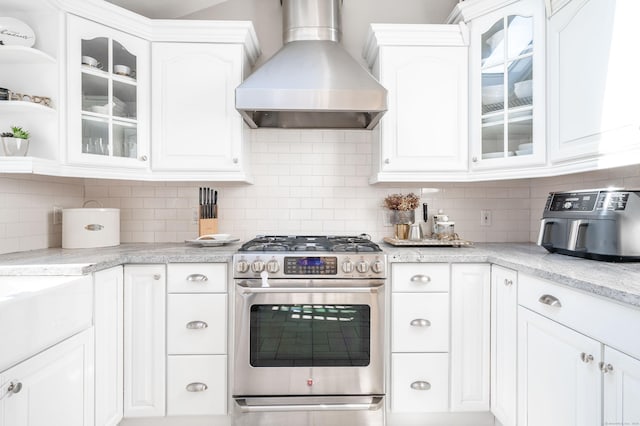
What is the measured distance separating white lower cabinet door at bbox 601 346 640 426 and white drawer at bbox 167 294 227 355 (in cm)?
159

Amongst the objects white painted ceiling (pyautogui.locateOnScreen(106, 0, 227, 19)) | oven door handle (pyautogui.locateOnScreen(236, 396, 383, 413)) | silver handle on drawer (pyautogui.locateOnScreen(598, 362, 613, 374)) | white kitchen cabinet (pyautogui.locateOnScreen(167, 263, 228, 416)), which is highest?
white painted ceiling (pyautogui.locateOnScreen(106, 0, 227, 19))

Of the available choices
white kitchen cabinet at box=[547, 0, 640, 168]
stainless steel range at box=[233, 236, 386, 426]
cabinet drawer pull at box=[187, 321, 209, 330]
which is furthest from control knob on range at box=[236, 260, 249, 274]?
white kitchen cabinet at box=[547, 0, 640, 168]

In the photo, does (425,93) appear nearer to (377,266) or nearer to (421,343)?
(377,266)

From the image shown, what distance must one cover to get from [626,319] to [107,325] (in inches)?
80.9

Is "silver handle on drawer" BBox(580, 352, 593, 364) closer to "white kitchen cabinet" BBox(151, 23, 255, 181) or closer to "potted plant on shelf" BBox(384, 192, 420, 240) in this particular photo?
"potted plant on shelf" BBox(384, 192, 420, 240)

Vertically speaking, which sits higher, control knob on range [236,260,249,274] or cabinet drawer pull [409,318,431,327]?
control knob on range [236,260,249,274]

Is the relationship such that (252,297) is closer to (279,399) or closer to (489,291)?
(279,399)

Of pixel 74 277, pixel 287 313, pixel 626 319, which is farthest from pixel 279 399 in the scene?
pixel 626 319

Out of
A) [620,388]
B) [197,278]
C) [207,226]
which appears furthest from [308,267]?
[620,388]

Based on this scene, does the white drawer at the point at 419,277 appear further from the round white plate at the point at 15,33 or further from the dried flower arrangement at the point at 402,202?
the round white plate at the point at 15,33

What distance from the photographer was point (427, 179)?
217cm


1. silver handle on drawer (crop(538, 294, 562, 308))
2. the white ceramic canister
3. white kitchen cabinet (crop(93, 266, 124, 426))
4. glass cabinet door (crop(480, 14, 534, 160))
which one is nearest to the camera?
silver handle on drawer (crop(538, 294, 562, 308))

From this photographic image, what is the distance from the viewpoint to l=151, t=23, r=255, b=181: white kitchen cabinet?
2105mm

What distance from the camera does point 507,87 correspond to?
202 centimetres
